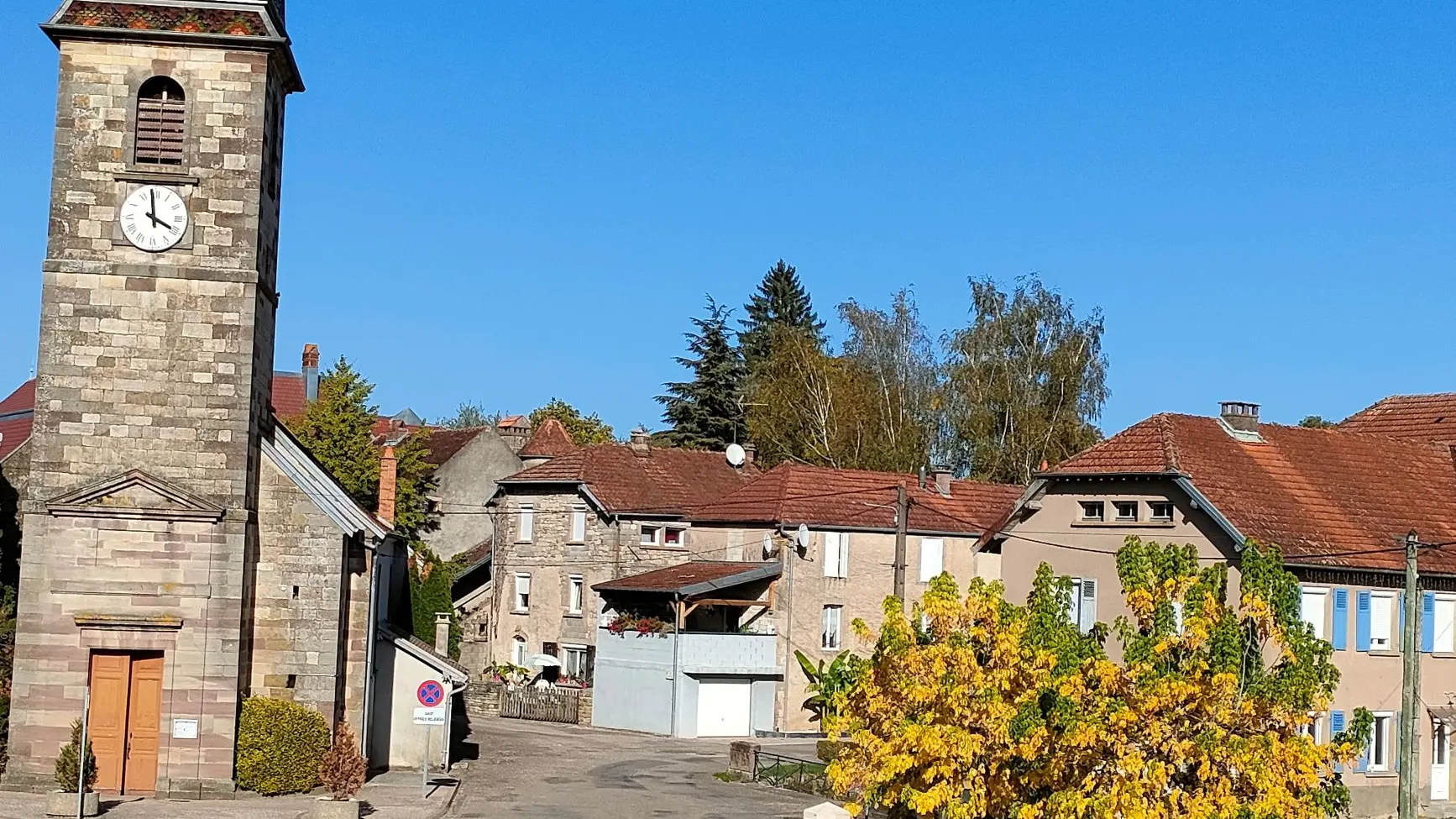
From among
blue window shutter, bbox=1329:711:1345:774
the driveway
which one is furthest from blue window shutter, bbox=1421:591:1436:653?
the driveway

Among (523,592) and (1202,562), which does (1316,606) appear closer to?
(1202,562)

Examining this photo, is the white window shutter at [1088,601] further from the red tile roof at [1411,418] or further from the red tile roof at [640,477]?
the red tile roof at [640,477]

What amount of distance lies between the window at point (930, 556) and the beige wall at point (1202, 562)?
10111 mm

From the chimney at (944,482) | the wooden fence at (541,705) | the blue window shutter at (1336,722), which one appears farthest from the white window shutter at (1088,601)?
the wooden fence at (541,705)

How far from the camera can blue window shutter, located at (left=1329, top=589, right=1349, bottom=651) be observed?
3719 centimetres

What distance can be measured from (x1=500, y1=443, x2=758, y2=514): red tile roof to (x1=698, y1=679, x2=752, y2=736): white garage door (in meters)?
7.65

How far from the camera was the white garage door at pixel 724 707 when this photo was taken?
48.6 metres

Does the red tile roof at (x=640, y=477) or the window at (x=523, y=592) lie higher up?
the red tile roof at (x=640, y=477)

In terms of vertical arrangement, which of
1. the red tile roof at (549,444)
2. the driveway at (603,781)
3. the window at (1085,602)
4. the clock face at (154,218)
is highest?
the clock face at (154,218)

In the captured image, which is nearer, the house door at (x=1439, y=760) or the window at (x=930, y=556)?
the house door at (x=1439, y=760)

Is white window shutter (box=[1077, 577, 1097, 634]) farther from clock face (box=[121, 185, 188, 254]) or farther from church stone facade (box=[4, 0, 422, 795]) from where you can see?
clock face (box=[121, 185, 188, 254])

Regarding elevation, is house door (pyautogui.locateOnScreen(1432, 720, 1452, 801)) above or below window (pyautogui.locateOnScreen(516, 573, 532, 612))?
below

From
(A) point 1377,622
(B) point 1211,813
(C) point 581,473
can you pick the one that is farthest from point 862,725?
(C) point 581,473

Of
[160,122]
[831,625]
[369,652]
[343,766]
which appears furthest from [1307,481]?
[160,122]
